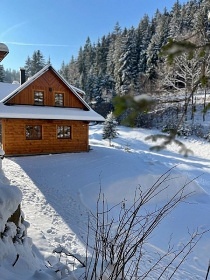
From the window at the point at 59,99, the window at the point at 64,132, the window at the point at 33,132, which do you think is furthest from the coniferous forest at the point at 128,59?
the window at the point at 33,132

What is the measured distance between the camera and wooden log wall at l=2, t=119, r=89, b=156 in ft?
47.2

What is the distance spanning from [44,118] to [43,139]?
59.9 inches

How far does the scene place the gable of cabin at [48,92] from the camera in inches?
590

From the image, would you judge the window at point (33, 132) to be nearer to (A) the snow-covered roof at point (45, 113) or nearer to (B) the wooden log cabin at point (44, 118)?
(B) the wooden log cabin at point (44, 118)

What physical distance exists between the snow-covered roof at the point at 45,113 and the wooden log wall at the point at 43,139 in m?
0.61

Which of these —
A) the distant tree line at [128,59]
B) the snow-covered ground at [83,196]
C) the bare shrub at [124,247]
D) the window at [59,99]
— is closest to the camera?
the bare shrub at [124,247]

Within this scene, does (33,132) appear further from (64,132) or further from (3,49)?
(3,49)

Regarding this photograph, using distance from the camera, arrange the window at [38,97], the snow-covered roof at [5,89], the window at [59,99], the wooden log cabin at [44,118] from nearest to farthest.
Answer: the wooden log cabin at [44,118] → the window at [38,97] → the window at [59,99] → the snow-covered roof at [5,89]

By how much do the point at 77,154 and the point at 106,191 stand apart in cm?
542

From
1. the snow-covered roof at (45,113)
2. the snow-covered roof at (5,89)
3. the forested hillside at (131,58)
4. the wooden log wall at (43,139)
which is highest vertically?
the forested hillside at (131,58)

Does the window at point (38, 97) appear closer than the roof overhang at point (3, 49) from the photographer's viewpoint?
No

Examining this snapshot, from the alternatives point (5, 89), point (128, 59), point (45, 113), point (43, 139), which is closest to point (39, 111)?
point (45, 113)

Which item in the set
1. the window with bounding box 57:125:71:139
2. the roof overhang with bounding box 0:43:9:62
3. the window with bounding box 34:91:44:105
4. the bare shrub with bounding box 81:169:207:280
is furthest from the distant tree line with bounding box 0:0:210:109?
the bare shrub with bounding box 81:169:207:280

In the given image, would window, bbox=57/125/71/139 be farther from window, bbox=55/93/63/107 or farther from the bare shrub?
the bare shrub
